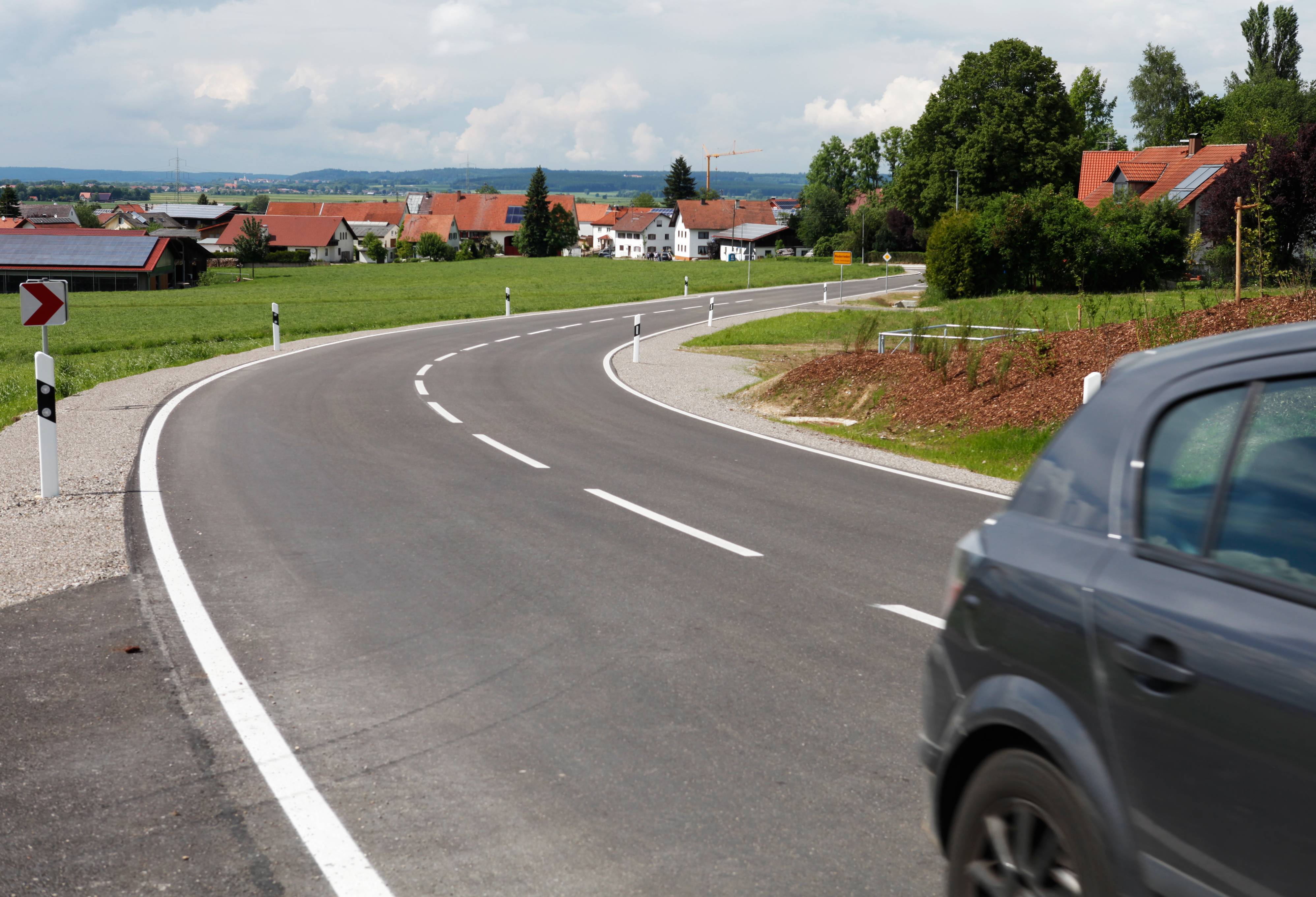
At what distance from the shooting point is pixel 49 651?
568cm

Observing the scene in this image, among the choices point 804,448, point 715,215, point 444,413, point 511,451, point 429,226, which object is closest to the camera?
point 511,451

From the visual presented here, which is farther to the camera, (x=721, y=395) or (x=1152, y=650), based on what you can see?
(x=721, y=395)

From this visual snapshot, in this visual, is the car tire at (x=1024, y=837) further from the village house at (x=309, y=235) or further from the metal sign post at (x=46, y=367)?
the village house at (x=309, y=235)

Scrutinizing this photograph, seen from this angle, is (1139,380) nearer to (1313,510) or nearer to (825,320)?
(1313,510)

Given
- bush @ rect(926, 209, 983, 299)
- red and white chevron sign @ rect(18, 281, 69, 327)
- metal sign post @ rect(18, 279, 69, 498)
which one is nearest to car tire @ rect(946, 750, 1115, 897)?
metal sign post @ rect(18, 279, 69, 498)

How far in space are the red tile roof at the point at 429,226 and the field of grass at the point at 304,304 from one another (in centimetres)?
5066

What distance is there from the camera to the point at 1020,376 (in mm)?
14633

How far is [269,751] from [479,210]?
569ft

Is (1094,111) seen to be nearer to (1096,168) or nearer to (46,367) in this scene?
(1096,168)

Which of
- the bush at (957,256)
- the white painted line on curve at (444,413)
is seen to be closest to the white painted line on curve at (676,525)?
the white painted line on curve at (444,413)

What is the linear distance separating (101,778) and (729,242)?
13662 centimetres

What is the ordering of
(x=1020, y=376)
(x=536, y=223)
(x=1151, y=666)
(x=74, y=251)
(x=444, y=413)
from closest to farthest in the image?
1. (x=1151, y=666)
2. (x=1020, y=376)
3. (x=444, y=413)
4. (x=74, y=251)
5. (x=536, y=223)

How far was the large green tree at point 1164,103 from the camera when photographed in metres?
86.1

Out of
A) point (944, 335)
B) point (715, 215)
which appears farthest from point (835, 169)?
point (944, 335)
